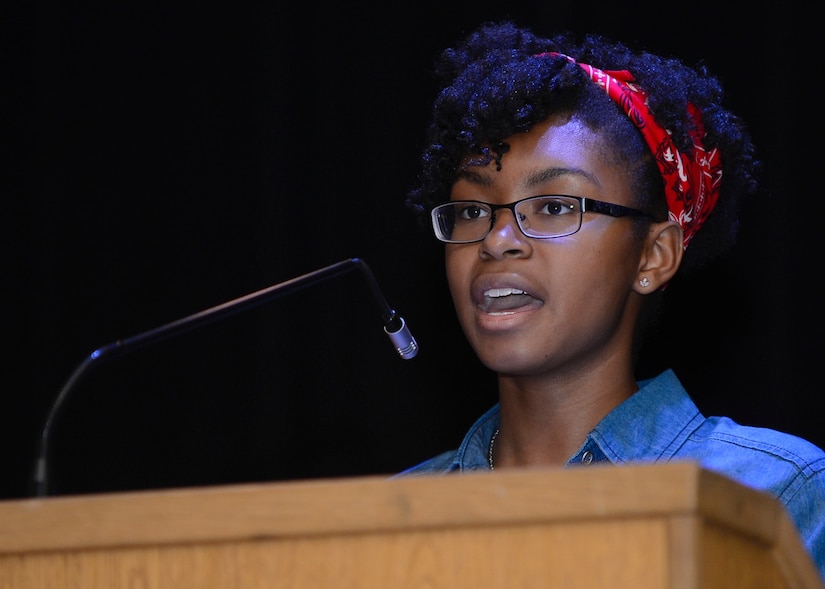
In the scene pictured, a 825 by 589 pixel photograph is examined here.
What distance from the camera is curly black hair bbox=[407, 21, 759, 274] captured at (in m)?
2.23

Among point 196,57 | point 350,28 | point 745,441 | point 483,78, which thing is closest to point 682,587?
point 745,441

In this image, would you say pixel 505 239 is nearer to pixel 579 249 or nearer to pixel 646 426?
pixel 579 249

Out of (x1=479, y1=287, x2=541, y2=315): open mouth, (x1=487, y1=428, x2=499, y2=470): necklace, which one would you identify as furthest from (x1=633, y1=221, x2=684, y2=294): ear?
(x1=487, y1=428, x2=499, y2=470): necklace

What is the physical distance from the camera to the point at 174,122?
10.6ft

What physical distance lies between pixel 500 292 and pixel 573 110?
0.37m

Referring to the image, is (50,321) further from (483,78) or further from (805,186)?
(805,186)

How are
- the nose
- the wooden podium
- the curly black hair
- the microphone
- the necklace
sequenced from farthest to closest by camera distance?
the necklace < the curly black hair < the nose < the microphone < the wooden podium

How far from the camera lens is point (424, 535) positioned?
1111 millimetres

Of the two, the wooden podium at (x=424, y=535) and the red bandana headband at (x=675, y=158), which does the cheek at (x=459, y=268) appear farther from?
the wooden podium at (x=424, y=535)

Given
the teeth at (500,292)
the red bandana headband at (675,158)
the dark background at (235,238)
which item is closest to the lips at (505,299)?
the teeth at (500,292)

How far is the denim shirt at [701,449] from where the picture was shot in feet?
6.45

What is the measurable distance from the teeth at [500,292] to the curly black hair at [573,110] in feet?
0.83

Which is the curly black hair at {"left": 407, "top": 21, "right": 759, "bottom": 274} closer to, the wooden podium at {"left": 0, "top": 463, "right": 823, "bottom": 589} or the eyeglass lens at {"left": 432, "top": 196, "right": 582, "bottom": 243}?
the eyeglass lens at {"left": 432, "top": 196, "right": 582, "bottom": 243}

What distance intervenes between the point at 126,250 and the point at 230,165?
37cm
